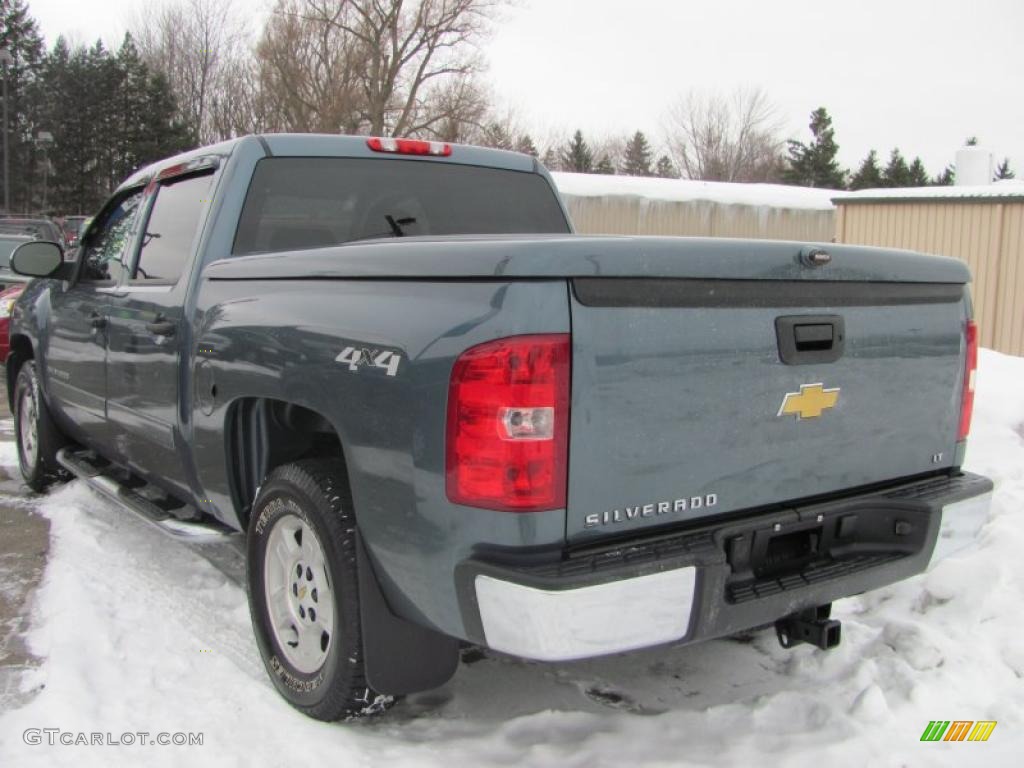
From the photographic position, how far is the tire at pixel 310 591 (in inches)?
96.7

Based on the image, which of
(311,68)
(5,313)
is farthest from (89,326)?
(311,68)

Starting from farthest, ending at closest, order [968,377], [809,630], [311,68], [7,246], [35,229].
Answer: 1. [311,68]
2. [35,229]
3. [7,246]
4. [968,377]
5. [809,630]

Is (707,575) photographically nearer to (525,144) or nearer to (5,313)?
(5,313)

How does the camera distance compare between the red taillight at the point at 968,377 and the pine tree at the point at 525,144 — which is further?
the pine tree at the point at 525,144

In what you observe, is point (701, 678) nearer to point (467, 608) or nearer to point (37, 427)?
point (467, 608)

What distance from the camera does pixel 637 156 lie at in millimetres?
74188

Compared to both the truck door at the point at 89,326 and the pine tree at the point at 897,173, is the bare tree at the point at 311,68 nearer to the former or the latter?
the truck door at the point at 89,326

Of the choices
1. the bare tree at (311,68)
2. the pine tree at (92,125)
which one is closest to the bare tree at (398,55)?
the bare tree at (311,68)

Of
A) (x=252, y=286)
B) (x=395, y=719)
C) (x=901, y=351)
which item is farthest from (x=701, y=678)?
(x=252, y=286)

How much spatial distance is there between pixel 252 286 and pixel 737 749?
2097mm

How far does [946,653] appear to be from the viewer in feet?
10.3

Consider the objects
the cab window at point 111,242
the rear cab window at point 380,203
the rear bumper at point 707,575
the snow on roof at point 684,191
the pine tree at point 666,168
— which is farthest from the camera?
the pine tree at point 666,168

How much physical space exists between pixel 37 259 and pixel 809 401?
155 inches

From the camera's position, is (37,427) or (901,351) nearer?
(901,351)
